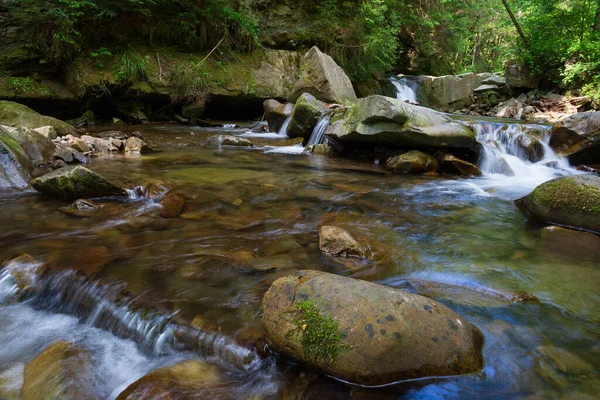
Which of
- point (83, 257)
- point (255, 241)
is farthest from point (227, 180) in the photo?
point (83, 257)

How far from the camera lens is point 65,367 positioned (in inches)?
78.0

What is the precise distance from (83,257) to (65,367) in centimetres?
123

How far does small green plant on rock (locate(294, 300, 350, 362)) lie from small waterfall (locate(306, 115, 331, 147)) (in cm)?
710

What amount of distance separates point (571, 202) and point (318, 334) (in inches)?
139

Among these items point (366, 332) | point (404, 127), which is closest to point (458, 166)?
point (404, 127)

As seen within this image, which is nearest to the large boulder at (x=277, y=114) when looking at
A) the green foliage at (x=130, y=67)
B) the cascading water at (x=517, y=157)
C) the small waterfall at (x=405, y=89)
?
the green foliage at (x=130, y=67)

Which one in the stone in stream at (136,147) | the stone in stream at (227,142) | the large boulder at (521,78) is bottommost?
the stone in stream at (136,147)

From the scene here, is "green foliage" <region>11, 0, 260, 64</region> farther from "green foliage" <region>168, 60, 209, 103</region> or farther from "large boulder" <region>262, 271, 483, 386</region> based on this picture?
"large boulder" <region>262, 271, 483, 386</region>

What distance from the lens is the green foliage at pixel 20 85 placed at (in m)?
9.83

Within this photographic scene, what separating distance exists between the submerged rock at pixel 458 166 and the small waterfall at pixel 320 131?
297 centimetres

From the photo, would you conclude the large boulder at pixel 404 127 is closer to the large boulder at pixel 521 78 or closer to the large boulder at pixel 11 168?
the large boulder at pixel 11 168

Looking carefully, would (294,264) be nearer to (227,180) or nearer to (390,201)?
(390,201)

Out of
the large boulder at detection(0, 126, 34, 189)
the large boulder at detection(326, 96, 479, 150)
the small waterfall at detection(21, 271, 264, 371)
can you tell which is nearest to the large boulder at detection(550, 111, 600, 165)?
the large boulder at detection(326, 96, 479, 150)

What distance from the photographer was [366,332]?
70.7 inches
